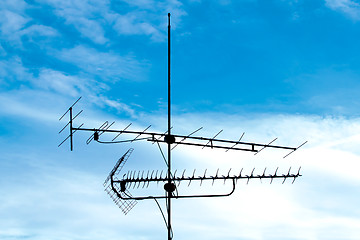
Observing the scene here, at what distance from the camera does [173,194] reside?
13.1 m

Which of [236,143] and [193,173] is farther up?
[236,143]

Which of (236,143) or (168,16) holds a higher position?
(168,16)

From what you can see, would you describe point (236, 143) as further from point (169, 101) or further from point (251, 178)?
point (169, 101)

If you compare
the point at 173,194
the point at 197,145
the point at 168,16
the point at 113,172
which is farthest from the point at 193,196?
the point at 168,16

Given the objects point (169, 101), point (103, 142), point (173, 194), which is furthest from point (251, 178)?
point (103, 142)

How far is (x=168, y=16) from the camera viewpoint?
45.2 ft

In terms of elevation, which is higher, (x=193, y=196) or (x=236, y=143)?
(x=236, y=143)

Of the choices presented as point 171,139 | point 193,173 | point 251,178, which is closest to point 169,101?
point 171,139

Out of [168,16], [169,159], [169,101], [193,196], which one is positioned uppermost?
[168,16]

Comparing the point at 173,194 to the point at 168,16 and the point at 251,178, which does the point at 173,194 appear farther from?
the point at 168,16

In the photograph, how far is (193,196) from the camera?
1310cm

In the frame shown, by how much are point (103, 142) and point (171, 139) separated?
2.05 metres

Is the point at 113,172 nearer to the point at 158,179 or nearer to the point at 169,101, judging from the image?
the point at 158,179

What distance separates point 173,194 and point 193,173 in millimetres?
854
